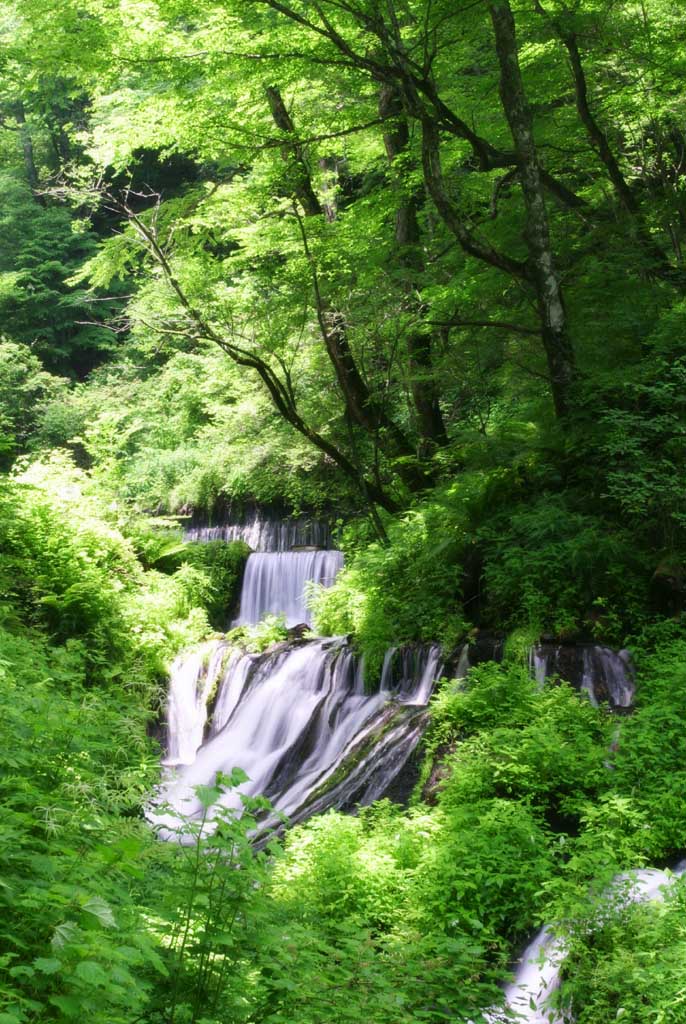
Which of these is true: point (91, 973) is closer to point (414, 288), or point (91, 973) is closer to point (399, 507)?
point (399, 507)

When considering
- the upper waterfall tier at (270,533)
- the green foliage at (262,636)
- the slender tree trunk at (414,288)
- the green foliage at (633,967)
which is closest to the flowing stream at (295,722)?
the green foliage at (262,636)

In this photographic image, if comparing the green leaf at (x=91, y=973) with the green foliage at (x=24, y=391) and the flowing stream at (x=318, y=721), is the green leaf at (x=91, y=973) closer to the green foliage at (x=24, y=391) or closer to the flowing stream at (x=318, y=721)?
the flowing stream at (x=318, y=721)

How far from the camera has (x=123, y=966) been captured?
2.29 meters

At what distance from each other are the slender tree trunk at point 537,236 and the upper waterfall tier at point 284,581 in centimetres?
526

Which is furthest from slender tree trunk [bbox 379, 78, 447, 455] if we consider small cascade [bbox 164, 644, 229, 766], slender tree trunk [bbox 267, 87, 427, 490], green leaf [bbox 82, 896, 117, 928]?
green leaf [bbox 82, 896, 117, 928]

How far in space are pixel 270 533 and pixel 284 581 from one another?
6.07 feet

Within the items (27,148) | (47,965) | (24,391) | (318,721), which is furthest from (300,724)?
(27,148)

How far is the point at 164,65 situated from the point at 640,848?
28.7 feet

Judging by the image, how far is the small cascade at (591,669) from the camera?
6930 millimetres

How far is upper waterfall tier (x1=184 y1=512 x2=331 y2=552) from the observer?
567 inches

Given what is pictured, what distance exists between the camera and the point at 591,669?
712cm

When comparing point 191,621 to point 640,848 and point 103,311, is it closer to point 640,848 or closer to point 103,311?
point 640,848

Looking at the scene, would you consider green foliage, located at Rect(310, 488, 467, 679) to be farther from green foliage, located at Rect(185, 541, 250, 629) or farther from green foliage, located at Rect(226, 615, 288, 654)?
green foliage, located at Rect(185, 541, 250, 629)

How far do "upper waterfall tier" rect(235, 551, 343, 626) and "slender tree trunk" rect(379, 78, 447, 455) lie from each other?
8.40 feet
